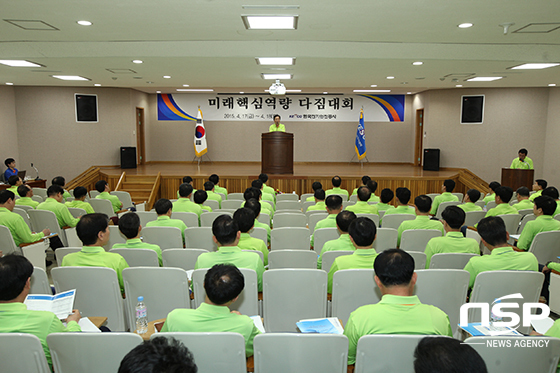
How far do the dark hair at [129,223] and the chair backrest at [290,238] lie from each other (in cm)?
146

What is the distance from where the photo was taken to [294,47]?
653 centimetres

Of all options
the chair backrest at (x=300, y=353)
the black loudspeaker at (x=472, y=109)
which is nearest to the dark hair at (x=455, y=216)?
the chair backrest at (x=300, y=353)

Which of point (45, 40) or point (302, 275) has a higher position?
point (45, 40)

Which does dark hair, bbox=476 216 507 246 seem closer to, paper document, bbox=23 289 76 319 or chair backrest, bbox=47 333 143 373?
chair backrest, bbox=47 333 143 373

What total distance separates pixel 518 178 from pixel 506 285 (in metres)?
7.87

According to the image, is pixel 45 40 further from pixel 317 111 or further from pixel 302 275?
pixel 317 111

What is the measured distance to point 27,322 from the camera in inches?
76.2

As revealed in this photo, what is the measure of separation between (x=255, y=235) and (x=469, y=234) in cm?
300

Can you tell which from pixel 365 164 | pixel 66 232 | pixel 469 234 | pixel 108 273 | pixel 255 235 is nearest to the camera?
pixel 108 273

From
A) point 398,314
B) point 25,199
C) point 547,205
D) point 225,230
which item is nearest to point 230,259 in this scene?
point 225,230

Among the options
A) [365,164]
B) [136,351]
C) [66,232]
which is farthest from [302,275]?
[365,164]

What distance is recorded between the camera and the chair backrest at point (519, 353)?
1.74m

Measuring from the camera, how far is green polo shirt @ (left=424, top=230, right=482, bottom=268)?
355 centimetres

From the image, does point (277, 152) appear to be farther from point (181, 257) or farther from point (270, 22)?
point (181, 257)
